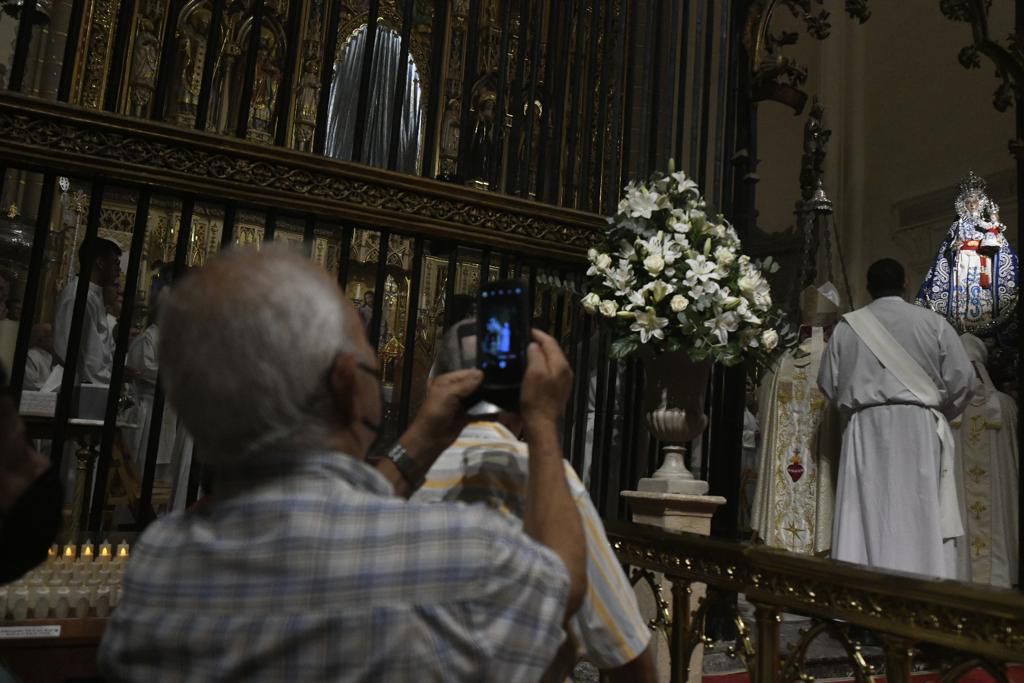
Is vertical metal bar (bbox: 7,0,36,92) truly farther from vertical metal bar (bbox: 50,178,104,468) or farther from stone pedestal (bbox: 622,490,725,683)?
stone pedestal (bbox: 622,490,725,683)

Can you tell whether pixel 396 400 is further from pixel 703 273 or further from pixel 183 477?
pixel 703 273

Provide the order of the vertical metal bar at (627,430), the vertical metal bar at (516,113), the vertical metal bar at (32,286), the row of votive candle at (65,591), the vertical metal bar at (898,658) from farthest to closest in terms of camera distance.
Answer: the vertical metal bar at (627,430) < the vertical metal bar at (516,113) < the vertical metal bar at (32,286) < the row of votive candle at (65,591) < the vertical metal bar at (898,658)

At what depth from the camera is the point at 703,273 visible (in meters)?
3.10

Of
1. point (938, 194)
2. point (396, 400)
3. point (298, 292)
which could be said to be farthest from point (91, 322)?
point (938, 194)

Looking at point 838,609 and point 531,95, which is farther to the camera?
point 531,95

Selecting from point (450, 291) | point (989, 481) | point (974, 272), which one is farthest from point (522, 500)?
point (974, 272)

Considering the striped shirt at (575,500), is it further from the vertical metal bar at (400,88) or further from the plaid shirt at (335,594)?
the vertical metal bar at (400,88)

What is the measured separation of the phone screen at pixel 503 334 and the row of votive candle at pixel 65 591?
1.23 m

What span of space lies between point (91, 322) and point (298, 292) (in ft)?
17.4

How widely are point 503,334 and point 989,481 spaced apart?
5.76m

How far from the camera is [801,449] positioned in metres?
5.51

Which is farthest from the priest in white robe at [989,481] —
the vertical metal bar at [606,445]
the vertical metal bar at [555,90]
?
the vertical metal bar at [555,90]

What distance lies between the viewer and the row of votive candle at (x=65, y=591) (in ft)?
6.43

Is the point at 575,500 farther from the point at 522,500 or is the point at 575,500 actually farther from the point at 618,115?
the point at 618,115
